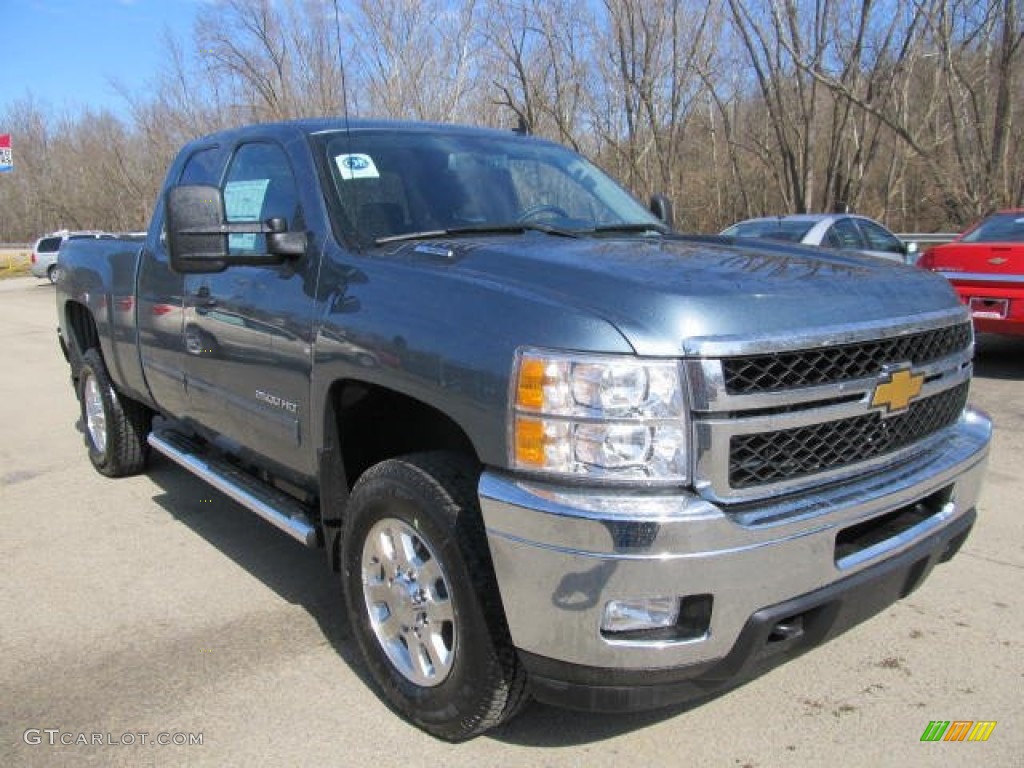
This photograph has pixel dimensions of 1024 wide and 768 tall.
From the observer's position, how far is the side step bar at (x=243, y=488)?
3.40m

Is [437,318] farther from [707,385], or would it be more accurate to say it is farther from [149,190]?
[149,190]

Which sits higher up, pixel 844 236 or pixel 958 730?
pixel 844 236

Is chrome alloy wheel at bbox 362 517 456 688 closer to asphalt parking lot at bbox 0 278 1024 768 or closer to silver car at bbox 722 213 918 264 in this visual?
asphalt parking lot at bbox 0 278 1024 768

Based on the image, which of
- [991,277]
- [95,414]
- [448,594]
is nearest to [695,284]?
[448,594]

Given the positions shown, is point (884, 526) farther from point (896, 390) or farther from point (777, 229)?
point (777, 229)

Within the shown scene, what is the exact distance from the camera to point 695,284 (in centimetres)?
240

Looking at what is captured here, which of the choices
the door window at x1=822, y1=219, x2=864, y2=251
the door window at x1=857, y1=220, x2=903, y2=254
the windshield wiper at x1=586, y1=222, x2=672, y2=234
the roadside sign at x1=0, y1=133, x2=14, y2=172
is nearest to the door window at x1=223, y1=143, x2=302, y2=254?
the windshield wiper at x1=586, y1=222, x2=672, y2=234

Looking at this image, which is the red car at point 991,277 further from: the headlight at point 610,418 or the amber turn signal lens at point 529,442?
the amber turn signal lens at point 529,442

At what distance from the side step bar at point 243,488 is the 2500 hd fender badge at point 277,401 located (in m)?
0.45

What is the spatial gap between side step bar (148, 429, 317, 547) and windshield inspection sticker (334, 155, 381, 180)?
1343mm

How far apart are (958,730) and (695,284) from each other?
1.67m

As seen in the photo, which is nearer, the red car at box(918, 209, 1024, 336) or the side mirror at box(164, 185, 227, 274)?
the side mirror at box(164, 185, 227, 274)

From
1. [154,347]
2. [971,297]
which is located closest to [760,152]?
[971,297]

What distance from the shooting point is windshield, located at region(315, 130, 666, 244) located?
3.33 meters
